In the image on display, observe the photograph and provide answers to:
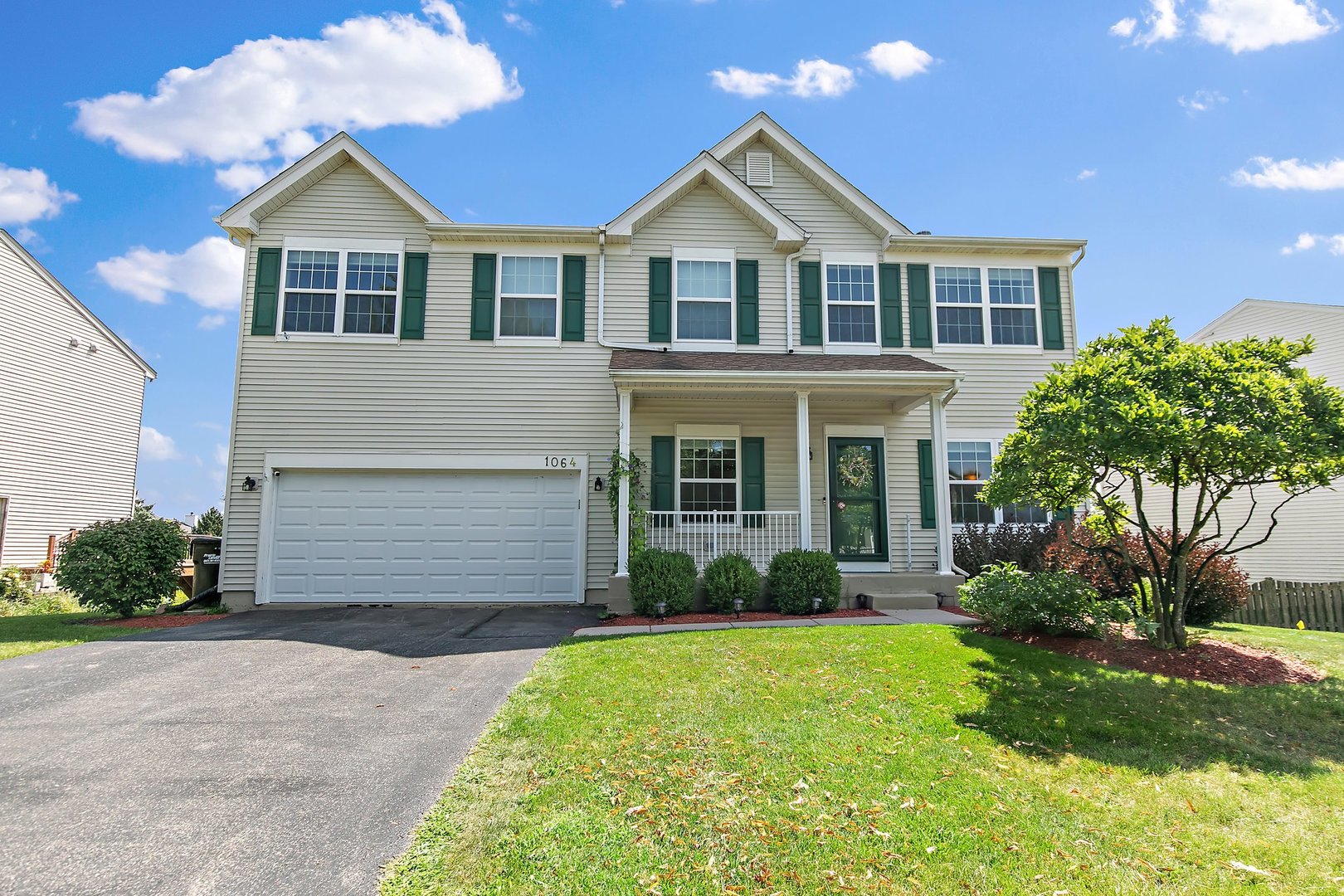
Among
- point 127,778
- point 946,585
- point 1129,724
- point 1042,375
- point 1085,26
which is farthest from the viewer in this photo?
point 1042,375

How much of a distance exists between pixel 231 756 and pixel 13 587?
14.3 meters

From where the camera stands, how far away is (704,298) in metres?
12.2

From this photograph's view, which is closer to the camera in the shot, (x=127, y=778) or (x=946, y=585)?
(x=127, y=778)

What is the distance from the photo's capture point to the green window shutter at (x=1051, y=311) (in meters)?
12.5

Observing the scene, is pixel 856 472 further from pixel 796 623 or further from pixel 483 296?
pixel 483 296

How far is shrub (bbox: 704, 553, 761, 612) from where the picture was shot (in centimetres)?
965

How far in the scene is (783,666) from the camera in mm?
6242

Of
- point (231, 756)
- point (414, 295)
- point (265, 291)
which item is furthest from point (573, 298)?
point (231, 756)

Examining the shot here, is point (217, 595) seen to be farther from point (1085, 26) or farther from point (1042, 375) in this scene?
point (1085, 26)

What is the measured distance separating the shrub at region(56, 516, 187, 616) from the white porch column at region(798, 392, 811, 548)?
971 centimetres

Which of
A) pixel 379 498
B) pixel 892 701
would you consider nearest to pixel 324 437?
pixel 379 498

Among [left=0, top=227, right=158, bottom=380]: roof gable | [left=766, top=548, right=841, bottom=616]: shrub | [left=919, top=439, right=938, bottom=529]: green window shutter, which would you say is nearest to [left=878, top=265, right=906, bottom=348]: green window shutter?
[left=919, top=439, right=938, bottom=529]: green window shutter

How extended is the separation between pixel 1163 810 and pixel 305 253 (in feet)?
44.0

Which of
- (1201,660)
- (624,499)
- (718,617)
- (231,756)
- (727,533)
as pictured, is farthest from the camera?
(727,533)
